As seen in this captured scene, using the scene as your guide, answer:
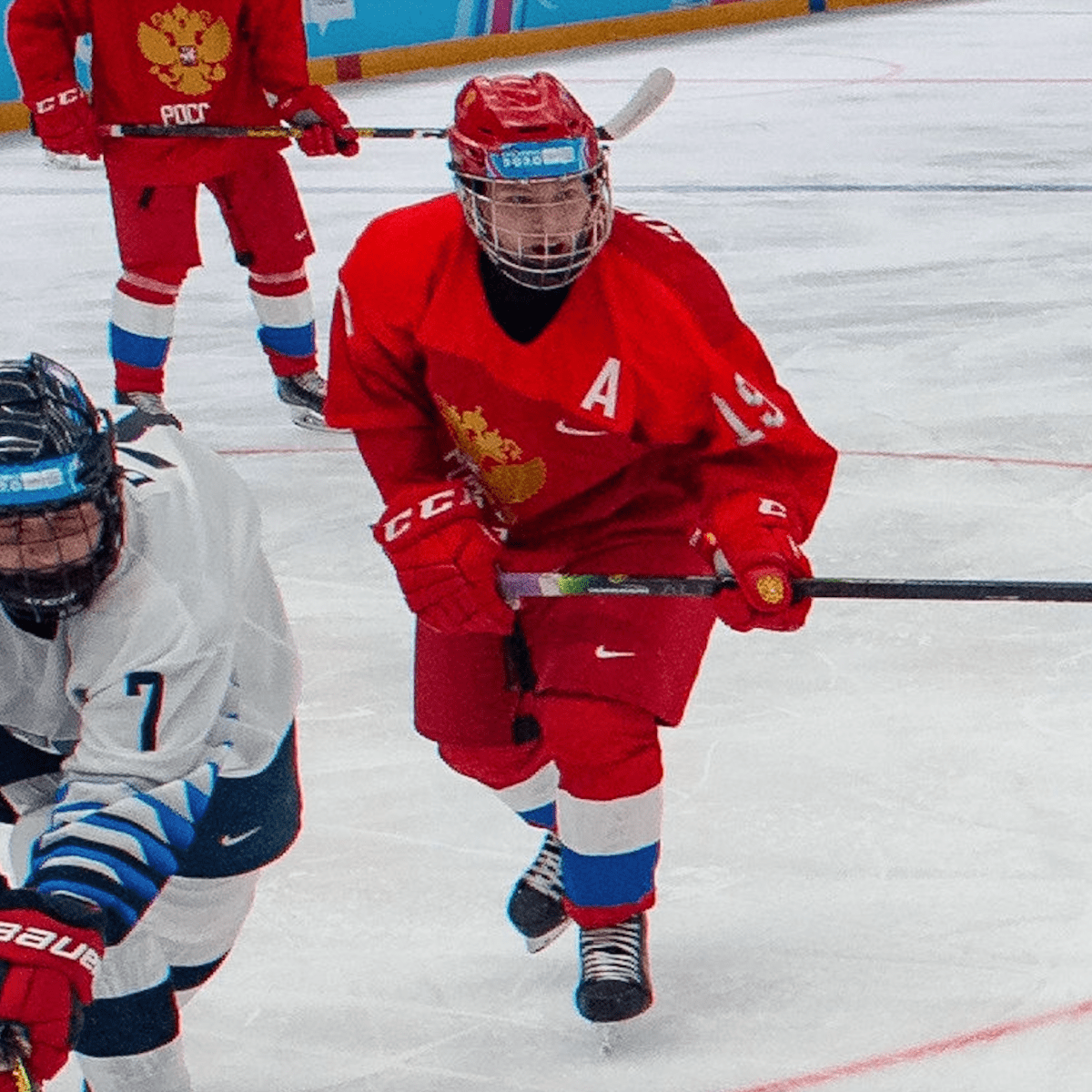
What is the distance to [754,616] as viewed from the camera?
1.93 meters

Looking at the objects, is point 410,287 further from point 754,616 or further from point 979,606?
point 979,606

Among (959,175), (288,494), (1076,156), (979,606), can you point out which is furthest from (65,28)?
(1076,156)

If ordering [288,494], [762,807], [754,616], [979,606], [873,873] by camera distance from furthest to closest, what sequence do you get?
1. [288,494]
2. [979,606]
3. [762,807]
4. [873,873]
5. [754,616]

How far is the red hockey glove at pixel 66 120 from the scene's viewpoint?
397 centimetres

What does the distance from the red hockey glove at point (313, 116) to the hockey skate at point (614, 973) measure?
7.52 feet

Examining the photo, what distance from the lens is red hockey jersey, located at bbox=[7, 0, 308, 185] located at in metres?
4.00

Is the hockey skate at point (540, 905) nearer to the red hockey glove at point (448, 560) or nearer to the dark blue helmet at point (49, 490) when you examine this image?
the red hockey glove at point (448, 560)

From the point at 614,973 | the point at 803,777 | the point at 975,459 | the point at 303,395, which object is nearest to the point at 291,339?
the point at 303,395

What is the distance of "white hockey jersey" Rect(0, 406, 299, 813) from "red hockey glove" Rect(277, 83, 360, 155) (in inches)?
90.6

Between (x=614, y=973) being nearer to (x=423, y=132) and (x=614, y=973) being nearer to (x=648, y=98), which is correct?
(x=648, y=98)

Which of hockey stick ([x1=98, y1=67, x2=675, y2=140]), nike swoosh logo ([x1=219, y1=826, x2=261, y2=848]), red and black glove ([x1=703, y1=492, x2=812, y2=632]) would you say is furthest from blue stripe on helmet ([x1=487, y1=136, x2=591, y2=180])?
hockey stick ([x1=98, y1=67, x2=675, y2=140])

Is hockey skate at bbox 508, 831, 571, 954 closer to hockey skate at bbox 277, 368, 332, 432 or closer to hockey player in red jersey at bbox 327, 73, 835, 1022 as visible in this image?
hockey player in red jersey at bbox 327, 73, 835, 1022

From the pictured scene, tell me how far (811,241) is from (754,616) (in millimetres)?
3770

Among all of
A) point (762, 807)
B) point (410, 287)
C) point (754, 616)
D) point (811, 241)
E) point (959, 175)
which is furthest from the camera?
point (959, 175)
